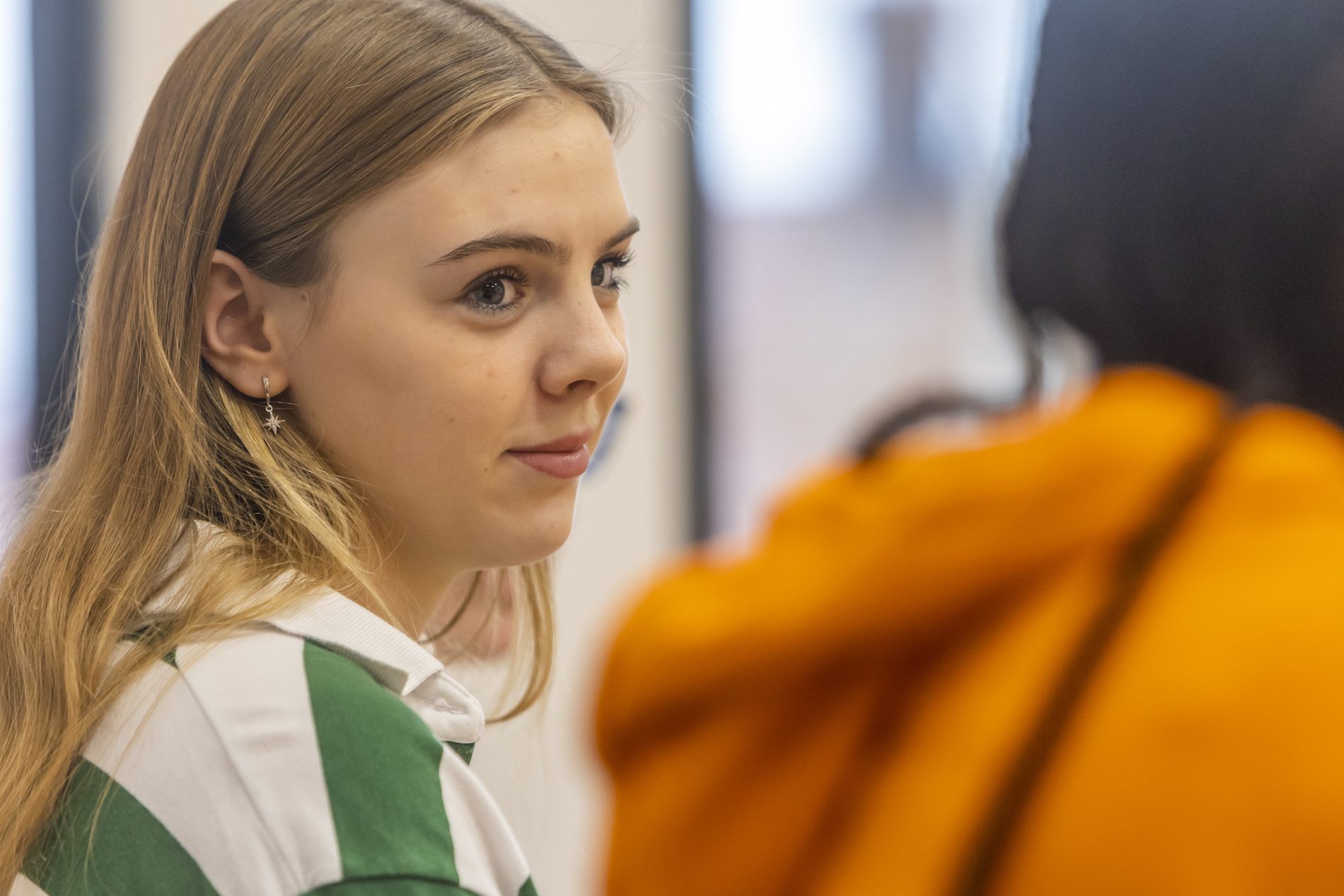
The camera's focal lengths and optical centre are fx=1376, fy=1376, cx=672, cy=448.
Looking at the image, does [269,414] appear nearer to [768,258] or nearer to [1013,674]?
[1013,674]

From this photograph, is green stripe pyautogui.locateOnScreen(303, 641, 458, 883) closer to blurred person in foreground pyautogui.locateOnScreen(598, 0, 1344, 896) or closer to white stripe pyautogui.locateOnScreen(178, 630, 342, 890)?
white stripe pyautogui.locateOnScreen(178, 630, 342, 890)

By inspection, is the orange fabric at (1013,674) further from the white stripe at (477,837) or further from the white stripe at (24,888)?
the white stripe at (24,888)

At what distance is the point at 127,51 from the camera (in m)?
2.42

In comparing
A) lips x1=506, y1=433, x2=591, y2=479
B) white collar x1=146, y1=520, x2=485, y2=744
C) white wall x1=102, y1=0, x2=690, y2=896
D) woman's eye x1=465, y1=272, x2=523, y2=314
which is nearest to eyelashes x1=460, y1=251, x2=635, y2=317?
woman's eye x1=465, y1=272, x2=523, y2=314

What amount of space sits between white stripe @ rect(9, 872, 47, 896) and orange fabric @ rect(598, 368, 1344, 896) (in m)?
0.41

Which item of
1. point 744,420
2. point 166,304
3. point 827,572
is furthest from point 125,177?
point 744,420

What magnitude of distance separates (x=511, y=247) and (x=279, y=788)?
40 centimetres

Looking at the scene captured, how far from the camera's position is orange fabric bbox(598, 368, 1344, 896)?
50 centimetres

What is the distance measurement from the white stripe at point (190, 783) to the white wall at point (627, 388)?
1.68 meters

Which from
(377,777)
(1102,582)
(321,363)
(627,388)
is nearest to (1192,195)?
(1102,582)

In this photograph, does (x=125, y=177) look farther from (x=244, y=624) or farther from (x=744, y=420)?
(x=744, y=420)

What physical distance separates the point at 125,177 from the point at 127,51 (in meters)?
1.54

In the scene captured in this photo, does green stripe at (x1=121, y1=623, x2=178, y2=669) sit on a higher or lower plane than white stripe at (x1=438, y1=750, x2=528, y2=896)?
higher

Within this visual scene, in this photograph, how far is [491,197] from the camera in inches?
37.8
